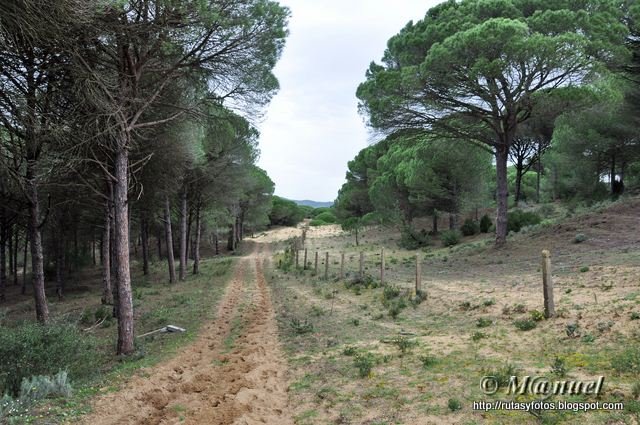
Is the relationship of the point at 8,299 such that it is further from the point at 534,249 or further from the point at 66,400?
the point at 534,249

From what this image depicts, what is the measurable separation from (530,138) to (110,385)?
3930cm

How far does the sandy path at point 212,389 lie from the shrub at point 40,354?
1.32 m

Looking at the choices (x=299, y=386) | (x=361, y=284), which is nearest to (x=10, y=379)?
(x=299, y=386)

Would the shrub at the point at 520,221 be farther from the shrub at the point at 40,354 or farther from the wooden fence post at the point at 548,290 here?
the shrub at the point at 40,354

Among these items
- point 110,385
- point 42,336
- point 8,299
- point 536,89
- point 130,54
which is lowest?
point 8,299

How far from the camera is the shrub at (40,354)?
6.41 meters

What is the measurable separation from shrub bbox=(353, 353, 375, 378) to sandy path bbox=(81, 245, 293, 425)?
114 centimetres

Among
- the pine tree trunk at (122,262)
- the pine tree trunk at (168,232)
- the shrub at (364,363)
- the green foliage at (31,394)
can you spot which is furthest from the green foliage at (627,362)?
the pine tree trunk at (168,232)

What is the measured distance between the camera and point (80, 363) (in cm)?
733

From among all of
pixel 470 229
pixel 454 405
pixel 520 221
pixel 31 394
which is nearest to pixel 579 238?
pixel 520 221

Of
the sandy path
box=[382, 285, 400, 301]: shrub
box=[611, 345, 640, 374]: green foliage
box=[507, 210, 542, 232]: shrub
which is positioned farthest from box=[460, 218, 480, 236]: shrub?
box=[611, 345, 640, 374]: green foliage

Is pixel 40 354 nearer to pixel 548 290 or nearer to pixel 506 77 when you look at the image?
pixel 548 290

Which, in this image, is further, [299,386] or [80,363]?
[80,363]

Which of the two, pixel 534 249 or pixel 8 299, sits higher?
pixel 534 249
